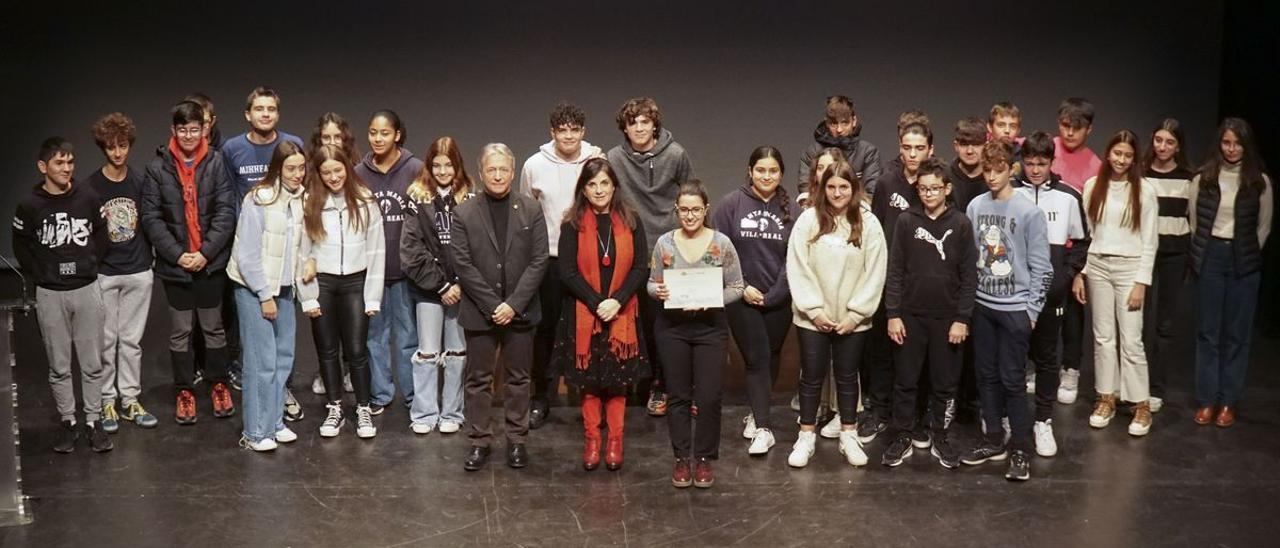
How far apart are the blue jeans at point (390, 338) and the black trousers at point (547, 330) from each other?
0.57 meters

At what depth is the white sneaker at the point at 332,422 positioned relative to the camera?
5.58m

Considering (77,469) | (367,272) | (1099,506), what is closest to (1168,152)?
(1099,506)

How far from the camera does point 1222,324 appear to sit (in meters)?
5.80

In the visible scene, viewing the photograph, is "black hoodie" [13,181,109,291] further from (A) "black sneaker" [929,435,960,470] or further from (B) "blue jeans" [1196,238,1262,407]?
(B) "blue jeans" [1196,238,1262,407]

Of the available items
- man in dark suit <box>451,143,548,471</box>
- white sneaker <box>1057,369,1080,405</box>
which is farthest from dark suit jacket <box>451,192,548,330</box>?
white sneaker <box>1057,369,1080,405</box>

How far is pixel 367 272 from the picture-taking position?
548 cm

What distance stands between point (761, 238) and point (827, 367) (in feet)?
1.99

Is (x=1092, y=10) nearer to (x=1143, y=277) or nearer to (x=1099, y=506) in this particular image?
(x=1143, y=277)

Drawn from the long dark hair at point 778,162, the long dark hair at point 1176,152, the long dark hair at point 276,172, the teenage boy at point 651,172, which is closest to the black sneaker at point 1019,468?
the long dark hair at point 778,162

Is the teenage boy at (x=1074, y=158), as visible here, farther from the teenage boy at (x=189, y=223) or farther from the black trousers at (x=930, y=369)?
the teenage boy at (x=189, y=223)

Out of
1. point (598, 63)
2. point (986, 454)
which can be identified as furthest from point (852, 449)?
point (598, 63)

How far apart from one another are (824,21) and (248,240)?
4.12 m

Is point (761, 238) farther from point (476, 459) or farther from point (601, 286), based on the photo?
point (476, 459)

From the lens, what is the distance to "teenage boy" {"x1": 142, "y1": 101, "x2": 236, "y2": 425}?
554 centimetres
